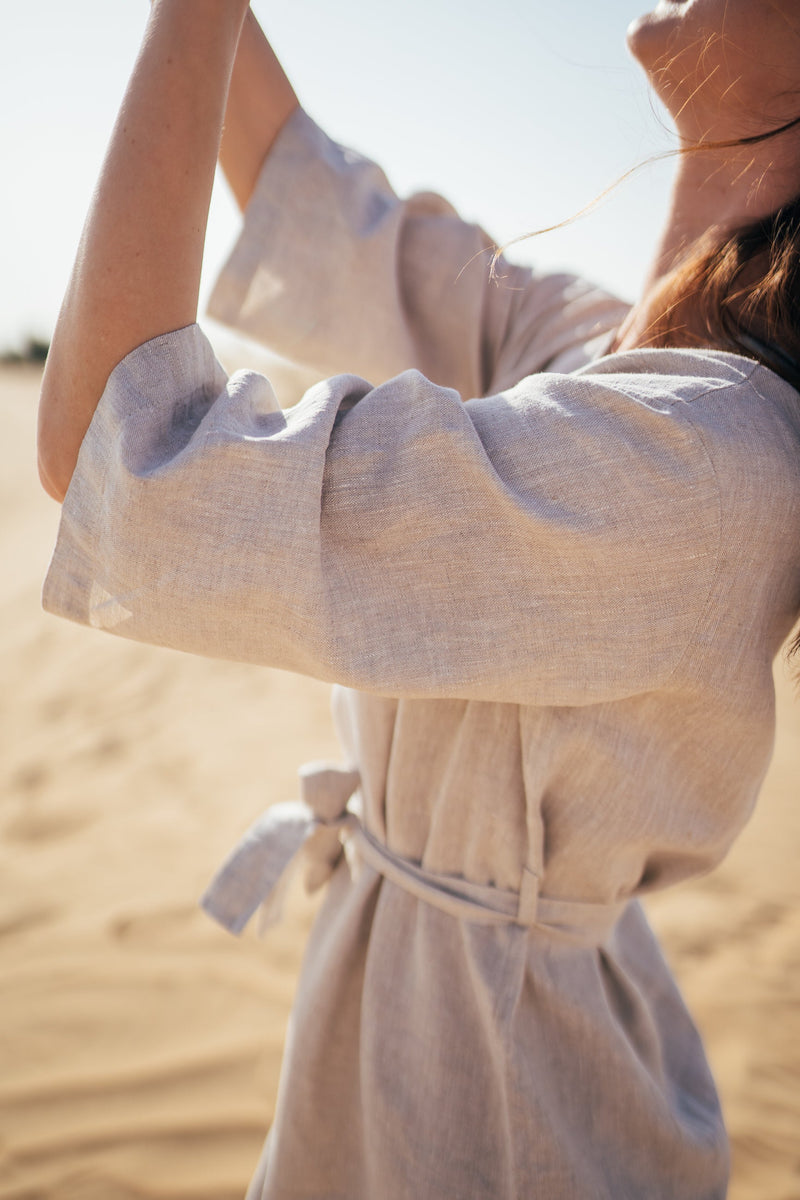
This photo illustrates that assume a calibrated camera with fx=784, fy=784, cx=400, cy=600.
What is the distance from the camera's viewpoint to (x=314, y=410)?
2.09ft

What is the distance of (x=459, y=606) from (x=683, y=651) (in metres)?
0.21

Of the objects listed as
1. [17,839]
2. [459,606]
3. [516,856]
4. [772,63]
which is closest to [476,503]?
[459,606]

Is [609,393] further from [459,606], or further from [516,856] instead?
[516,856]

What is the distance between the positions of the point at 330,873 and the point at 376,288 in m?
0.85

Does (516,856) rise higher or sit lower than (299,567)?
lower

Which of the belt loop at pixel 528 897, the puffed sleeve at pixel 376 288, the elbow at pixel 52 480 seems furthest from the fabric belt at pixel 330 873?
the puffed sleeve at pixel 376 288

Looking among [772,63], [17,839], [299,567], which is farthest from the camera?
[17,839]

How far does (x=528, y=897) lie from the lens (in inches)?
33.8

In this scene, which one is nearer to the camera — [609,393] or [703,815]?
[609,393]

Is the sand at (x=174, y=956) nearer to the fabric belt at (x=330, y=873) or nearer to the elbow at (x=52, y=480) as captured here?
the fabric belt at (x=330, y=873)

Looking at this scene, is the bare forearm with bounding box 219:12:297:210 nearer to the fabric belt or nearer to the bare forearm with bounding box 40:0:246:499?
the bare forearm with bounding box 40:0:246:499

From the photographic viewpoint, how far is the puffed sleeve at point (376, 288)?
1087 mm

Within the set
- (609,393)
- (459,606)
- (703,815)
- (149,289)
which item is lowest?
(703,815)

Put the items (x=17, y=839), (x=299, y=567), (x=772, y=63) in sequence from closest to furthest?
1. (x=299, y=567)
2. (x=772, y=63)
3. (x=17, y=839)
